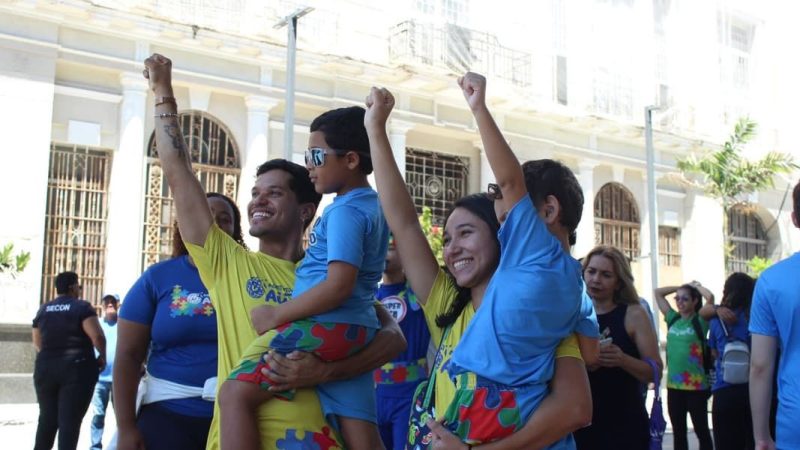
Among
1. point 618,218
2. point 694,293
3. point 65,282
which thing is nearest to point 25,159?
point 65,282

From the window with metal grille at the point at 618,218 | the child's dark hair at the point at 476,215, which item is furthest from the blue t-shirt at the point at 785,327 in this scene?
the window with metal grille at the point at 618,218

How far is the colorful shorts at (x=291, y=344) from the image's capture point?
9.62 feet

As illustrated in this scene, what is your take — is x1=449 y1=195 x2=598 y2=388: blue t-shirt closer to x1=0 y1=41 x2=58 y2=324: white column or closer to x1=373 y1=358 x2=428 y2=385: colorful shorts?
x1=373 y1=358 x2=428 y2=385: colorful shorts

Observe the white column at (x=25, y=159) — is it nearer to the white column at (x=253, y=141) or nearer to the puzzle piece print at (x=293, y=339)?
the white column at (x=253, y=141)

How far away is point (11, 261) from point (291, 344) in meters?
13.5

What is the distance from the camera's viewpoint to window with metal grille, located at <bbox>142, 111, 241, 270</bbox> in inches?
681

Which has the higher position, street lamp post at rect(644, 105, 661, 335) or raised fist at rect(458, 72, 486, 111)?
street lamp post at rect(644, 105, 661, 335)

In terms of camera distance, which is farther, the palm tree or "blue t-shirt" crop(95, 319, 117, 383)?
the palm tree

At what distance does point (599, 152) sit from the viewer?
2412 cm

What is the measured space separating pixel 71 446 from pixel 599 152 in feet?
61.2

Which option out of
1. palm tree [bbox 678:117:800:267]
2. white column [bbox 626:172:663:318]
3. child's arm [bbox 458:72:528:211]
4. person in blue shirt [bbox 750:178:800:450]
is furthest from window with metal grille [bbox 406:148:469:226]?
child's arm [bbox 458:72:528:211]

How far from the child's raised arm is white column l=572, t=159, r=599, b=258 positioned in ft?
66.7

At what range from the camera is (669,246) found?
26.2m

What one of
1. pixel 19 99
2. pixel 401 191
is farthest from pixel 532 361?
pixel 19 99
